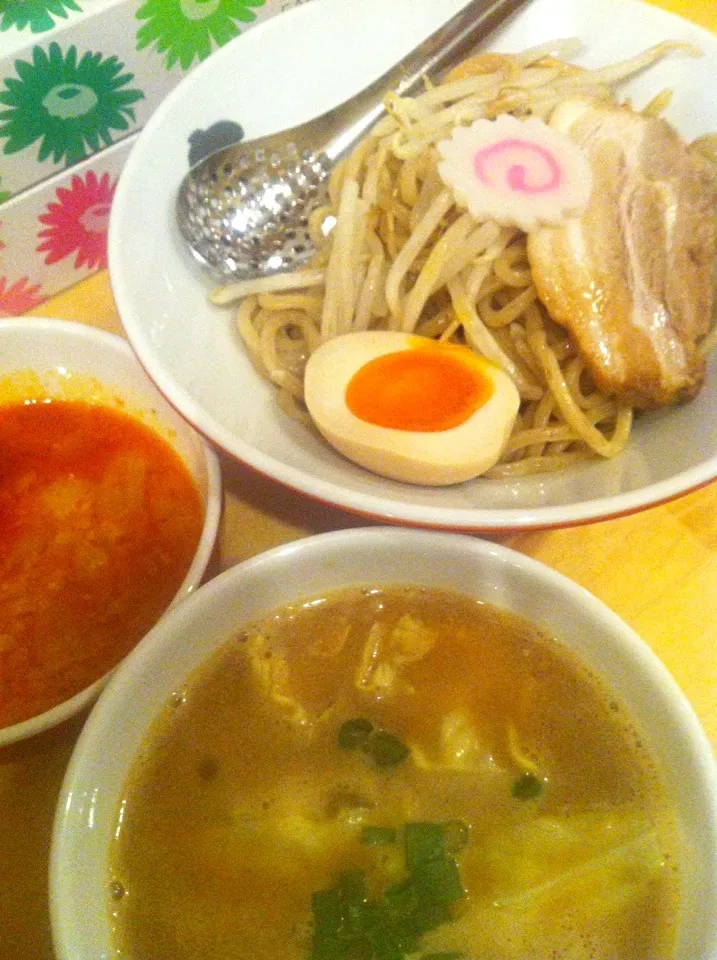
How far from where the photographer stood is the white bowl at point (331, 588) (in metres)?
0.85

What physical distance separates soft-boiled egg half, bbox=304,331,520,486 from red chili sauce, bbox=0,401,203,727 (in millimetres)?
319

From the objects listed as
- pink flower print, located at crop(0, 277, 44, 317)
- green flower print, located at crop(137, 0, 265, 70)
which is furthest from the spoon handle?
pink flower print, located at crop(0, 277, 44, 317)

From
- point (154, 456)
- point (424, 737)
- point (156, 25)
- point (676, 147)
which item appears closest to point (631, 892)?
point (424, 737)

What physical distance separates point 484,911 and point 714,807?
30 centimetres

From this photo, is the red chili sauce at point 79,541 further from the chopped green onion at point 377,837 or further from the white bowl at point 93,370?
the chopped green onion at point 377,837

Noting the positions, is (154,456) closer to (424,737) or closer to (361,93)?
(424,737)

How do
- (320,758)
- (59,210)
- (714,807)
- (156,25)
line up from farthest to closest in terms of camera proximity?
(59,210) → (156,25) → (320,758) → (714,807)

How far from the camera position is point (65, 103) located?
4.65ft

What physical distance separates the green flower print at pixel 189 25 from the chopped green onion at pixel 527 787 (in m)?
1.41

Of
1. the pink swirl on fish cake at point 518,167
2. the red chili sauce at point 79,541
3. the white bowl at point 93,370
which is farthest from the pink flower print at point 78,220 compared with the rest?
the pink swirl on fish cake at point 518,167

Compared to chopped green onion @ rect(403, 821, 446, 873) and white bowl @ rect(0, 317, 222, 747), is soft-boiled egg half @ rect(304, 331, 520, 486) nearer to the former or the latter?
white bowl @ rect(0, 317, 222, 747)

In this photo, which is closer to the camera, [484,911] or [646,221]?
[484,911]

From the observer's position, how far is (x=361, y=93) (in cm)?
157

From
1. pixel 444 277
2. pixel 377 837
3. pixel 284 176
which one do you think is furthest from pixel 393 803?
pixel 284 176
